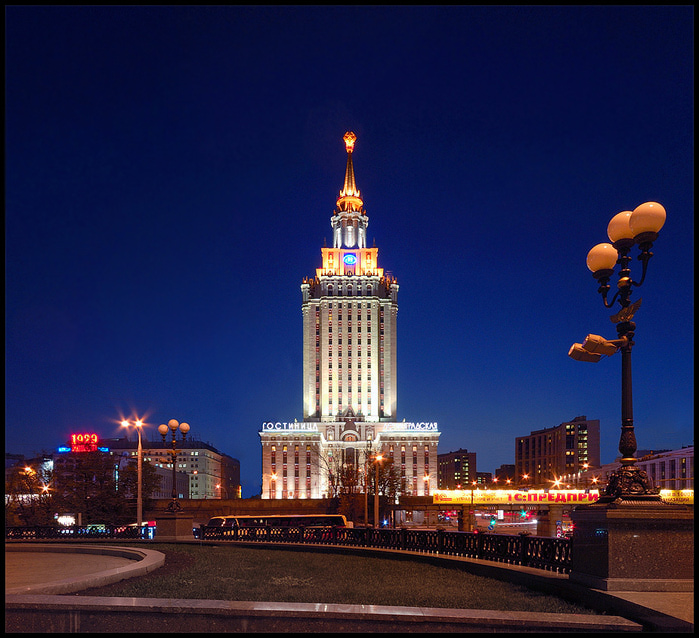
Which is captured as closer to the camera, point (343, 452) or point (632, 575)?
point (632, 575)

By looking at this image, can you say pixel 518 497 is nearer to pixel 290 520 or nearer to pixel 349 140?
pixel 290 520

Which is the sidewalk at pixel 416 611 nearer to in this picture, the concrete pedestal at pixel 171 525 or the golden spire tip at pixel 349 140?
the concrete pedestal at pixel 171 525

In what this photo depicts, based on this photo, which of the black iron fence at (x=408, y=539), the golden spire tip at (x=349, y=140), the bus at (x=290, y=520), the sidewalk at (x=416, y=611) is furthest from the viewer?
the golden spire tip at (x=349, y=140)

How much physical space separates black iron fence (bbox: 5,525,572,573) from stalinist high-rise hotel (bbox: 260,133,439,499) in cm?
10605

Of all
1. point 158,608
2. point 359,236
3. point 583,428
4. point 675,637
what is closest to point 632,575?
point 675,637

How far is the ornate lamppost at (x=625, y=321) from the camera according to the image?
12.4 m

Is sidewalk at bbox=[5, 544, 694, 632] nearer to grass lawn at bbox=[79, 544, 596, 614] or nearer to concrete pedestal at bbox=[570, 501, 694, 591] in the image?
concrete pedestal at bbox=[570, 501, 694, 591]

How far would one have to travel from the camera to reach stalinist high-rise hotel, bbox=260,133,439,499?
14488cm

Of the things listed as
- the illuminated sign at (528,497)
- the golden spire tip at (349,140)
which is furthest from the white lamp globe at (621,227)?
the golden spire tip at (349,140)

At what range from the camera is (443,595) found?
511 inches

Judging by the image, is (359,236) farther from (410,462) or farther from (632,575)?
(632,575)

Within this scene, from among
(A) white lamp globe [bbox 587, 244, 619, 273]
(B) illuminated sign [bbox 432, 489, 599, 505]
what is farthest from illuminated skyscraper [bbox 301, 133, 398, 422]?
(A) white lamp globe [bbox 587, 244, 619, 273]

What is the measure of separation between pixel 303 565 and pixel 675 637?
504 inches

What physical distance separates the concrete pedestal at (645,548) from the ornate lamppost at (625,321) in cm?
66
